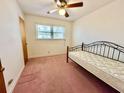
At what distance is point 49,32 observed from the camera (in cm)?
432

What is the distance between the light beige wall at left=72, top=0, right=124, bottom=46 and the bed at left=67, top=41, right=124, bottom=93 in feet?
0.76

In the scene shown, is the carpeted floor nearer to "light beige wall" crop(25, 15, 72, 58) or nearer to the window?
"light beige wall" crop(25, 15, 72, 58)

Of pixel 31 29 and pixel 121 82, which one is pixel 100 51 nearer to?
pixel 121 82

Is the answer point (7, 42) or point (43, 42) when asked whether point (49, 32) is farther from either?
point (7, 42)

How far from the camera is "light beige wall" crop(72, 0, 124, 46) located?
6.89 ft

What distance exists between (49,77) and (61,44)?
9.06ft

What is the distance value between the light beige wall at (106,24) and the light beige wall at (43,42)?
4.21 feet

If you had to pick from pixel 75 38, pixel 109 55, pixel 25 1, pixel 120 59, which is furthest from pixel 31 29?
pixel 120 59

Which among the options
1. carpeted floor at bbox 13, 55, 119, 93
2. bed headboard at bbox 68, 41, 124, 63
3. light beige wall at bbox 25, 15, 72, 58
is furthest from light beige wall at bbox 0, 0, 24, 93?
bed headboard at bbox 68, 41, 124, 63

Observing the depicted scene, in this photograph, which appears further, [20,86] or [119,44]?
[119,44]

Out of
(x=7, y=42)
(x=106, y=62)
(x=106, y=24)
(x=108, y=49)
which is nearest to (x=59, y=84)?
(x=106, y=62)

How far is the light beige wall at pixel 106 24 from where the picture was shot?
6.89 ft

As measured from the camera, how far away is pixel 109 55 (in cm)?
248

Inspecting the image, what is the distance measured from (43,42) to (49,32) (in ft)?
2.28
